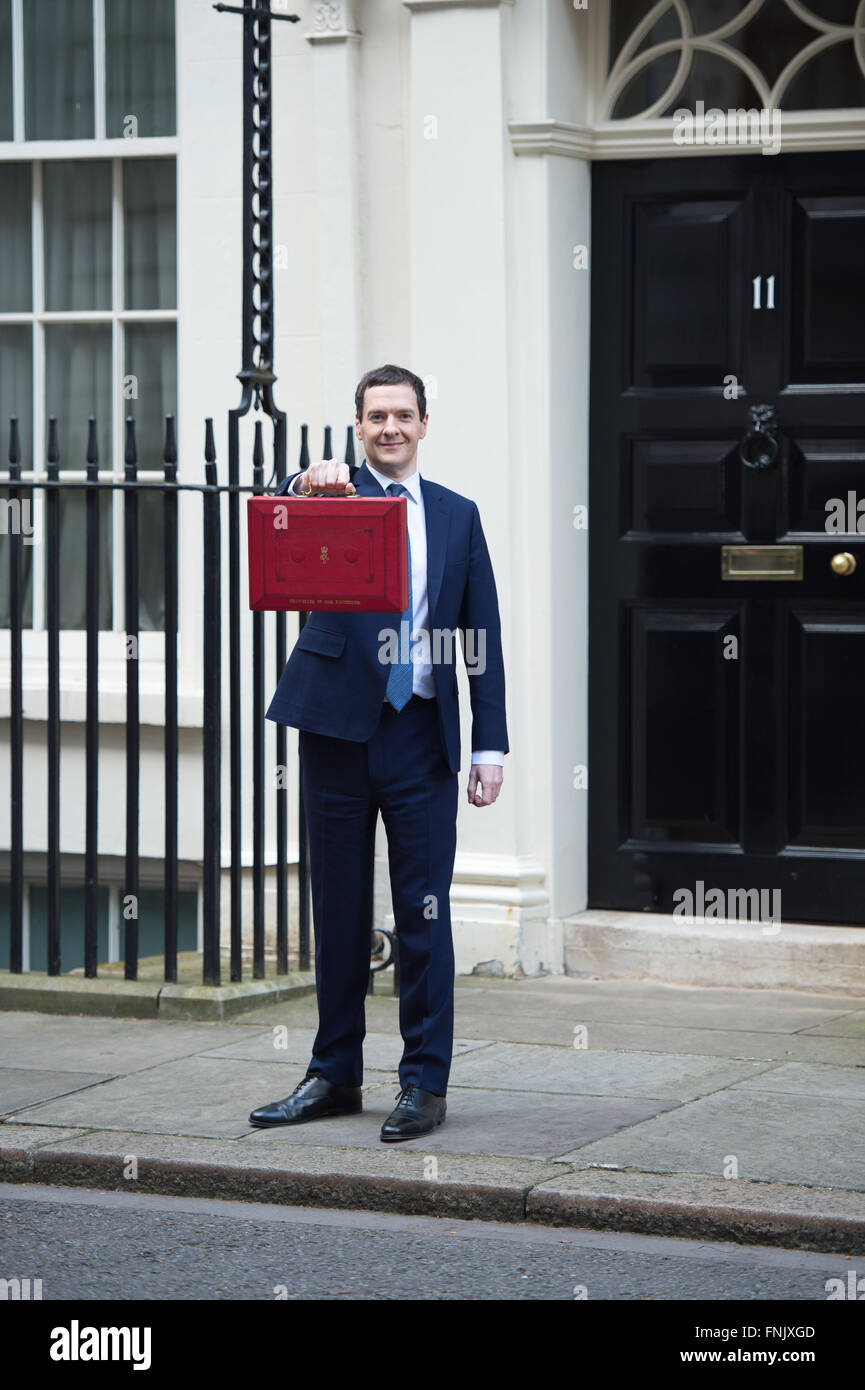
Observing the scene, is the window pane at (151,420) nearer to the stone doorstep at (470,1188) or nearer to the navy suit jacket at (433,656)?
the navy suit jacket at (433,656)

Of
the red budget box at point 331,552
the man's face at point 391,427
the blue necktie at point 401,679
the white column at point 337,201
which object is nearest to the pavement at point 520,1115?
the blue necktie at point 401,679

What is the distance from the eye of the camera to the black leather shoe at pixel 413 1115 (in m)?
5.52

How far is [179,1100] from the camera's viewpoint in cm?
602

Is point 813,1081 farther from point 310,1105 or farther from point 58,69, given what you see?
point 58,69

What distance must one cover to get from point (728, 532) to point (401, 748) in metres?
2.50

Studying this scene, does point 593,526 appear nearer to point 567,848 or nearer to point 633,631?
point 633,631

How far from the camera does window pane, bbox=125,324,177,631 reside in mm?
8633

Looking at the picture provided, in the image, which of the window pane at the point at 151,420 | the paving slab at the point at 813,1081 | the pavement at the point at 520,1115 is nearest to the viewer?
the pavement at the point at 520,1115

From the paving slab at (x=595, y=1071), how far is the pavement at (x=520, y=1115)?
1cm

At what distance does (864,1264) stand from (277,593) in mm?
2183

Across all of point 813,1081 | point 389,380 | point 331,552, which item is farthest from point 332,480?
point 813,1081

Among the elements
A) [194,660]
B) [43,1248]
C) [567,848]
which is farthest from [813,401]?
[43,1248]

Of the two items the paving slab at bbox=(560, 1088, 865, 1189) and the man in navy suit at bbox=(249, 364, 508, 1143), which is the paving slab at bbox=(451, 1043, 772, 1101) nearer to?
the paving slab at bbox=(560, 1088, 865, 1189)
